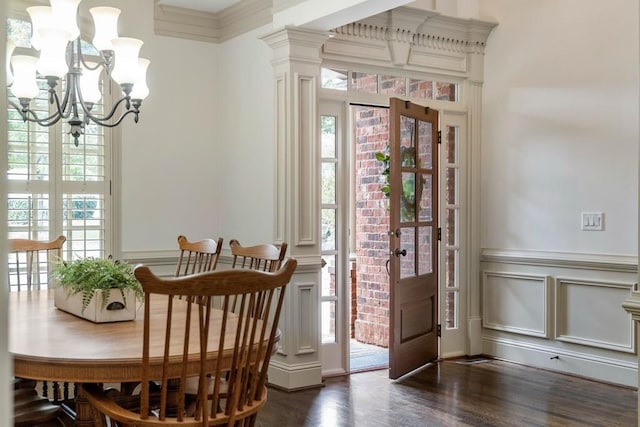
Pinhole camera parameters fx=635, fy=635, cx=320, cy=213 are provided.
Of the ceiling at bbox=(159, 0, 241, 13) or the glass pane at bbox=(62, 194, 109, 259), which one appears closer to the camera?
the glass pane at bbox=(62, 194, 109, 259)

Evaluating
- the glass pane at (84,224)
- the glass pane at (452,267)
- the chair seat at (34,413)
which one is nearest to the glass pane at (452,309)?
the glass pane at (452,267)

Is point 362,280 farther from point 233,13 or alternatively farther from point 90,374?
point 90,374

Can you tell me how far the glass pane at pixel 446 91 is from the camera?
516 centimetres

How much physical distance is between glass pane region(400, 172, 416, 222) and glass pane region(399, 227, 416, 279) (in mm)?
87

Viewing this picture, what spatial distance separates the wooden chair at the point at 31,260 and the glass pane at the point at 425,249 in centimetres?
247

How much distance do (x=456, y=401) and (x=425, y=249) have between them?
49.0 inches

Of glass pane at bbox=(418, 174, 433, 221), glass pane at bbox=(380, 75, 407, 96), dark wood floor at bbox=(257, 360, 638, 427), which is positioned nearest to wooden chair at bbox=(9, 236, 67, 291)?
dark wood floor at bbox=(257, 360, 638, 427)

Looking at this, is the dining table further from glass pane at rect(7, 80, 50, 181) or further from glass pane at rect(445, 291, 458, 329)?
glass pane at rect(445, 291, 458, 329)

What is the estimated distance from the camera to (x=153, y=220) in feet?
15.3

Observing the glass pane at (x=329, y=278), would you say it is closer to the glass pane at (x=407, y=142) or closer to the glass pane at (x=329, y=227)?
the glass pane at (x=329, y=227)

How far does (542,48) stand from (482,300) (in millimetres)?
2037

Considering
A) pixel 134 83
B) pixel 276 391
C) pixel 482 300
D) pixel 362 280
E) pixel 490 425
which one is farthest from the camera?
pixel 362 280

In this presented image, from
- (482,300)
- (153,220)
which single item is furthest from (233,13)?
(482,300)

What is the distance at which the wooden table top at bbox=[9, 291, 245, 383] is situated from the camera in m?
1.85
